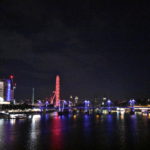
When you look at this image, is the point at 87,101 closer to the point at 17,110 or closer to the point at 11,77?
the point at 11,77

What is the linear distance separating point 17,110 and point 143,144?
5352 centimetres

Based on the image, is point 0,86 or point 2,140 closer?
point 2,140

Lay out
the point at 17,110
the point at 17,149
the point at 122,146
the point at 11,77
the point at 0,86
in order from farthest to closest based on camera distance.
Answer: the point at 11,77, the point at 0,86, the point at 17,110, the point at 122,146, the point at 17,149

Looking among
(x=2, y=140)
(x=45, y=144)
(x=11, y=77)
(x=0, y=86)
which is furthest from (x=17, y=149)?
(x=11, y=77)

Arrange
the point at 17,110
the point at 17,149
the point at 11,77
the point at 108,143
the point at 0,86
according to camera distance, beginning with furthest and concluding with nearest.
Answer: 1. the point at 11,77
2. the point at 0,86
3. the point at 17,110
4. the point at 108,143
5. the point at 17,149

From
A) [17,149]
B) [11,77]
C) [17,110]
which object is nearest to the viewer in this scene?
[17,149]

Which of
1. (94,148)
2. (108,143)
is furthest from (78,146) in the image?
(108,143)

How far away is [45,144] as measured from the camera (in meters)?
17.4

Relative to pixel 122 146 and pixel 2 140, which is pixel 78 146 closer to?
pixel 122 146

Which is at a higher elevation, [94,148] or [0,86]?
[0,86]

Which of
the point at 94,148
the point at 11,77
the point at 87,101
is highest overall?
the point at 11,77

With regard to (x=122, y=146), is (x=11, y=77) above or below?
above

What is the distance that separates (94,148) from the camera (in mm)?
16328

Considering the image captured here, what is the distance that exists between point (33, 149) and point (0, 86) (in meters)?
73.2
